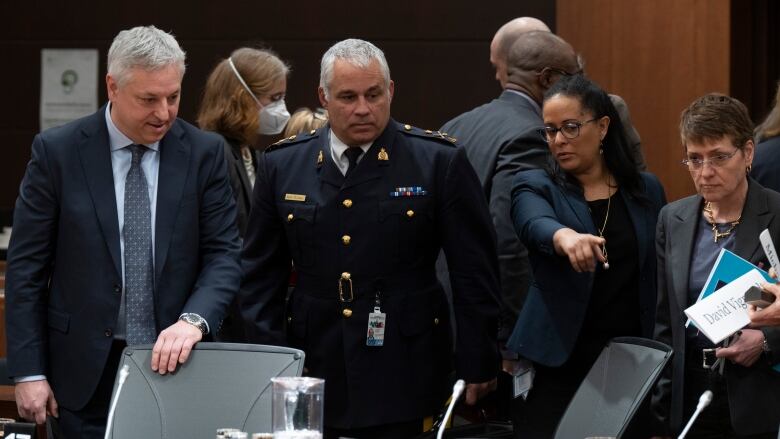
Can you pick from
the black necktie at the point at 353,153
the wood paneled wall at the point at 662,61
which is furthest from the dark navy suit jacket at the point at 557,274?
the wood paneled wall at the point at 662,61

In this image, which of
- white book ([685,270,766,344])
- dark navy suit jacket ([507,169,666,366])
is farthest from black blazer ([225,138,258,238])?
white book ([685,270,766,344])

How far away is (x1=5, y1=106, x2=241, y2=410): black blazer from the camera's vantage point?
2918mm

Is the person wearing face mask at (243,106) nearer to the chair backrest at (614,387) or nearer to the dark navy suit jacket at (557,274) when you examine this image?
the dark navy suit jacket at (557,274)

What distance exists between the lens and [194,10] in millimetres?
6656

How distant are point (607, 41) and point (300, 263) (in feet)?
10.1

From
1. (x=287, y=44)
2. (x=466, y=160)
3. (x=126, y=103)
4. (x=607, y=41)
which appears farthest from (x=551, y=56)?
(x=287, y=44)

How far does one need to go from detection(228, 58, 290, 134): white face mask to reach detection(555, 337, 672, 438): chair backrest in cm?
196

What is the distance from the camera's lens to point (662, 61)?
18.2ft

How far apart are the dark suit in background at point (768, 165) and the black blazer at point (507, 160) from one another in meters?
0.62

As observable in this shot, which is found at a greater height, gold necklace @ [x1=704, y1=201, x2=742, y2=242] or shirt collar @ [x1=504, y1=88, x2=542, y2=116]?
shirt collar @ [x1=504, y1=88, x2=542, y2=116]

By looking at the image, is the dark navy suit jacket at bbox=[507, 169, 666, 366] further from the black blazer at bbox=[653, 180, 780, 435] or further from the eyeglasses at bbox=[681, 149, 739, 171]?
the eyeglasses at bbox=[681, 149, 739, 171]

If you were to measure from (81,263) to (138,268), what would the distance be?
14cm

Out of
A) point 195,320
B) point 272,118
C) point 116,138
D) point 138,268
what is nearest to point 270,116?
point 272,118

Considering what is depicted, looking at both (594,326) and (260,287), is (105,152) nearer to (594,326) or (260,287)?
(260,287)
